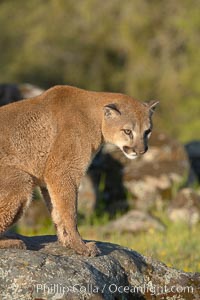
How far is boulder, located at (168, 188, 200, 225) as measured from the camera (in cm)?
1811

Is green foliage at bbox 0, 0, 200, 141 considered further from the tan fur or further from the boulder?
the tan fur

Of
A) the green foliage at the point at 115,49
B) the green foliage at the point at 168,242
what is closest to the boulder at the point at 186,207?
the green foliage at the point at 168,242

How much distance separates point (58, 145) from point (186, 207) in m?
8.99

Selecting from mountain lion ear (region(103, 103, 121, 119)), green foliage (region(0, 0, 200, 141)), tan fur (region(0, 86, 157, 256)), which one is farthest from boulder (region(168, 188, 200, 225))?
green foliage (region(0, 0, 200, 141))

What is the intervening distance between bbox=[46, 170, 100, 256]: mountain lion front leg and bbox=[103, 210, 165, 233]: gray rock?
22.9ft

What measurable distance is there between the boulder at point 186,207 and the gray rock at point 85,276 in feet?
27.5

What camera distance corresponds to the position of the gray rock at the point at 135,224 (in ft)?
55.0

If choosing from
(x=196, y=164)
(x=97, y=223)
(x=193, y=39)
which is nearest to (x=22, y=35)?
(x=193, y=39)

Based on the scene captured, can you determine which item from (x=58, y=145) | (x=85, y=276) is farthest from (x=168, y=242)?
(x=85, y=276)

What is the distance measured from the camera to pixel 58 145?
391 inches

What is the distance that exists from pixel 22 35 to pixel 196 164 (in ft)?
90.3

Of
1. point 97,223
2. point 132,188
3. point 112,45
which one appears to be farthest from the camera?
point 112,45

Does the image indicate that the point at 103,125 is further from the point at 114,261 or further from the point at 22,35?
the point at 22,35

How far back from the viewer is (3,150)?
952 cm
